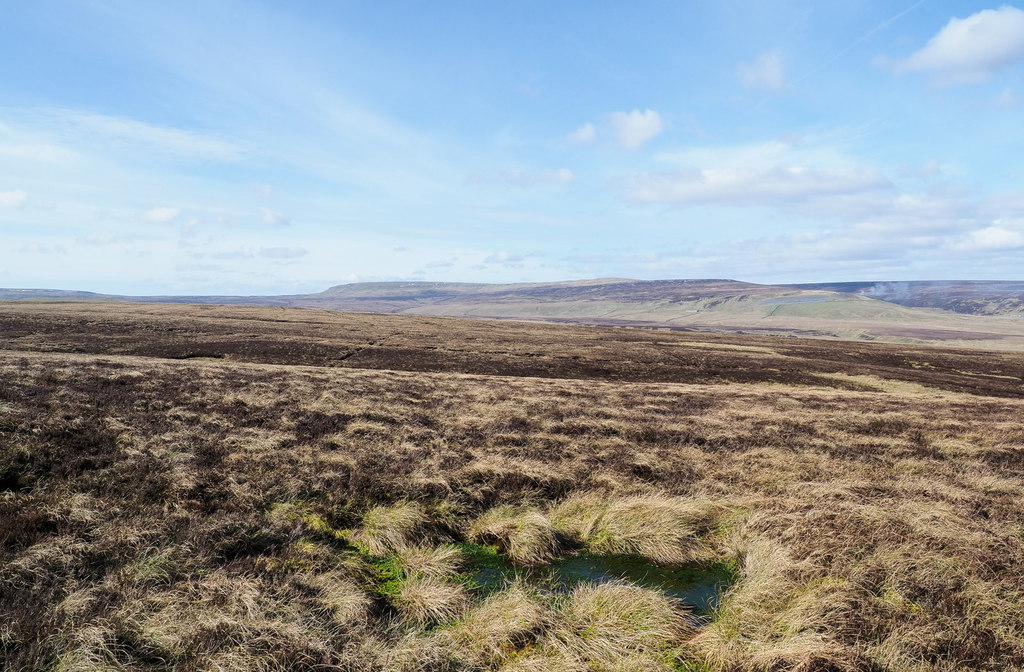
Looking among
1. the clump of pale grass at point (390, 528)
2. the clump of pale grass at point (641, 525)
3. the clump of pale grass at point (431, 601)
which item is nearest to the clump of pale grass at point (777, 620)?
the clump of pale grass at point (641, 525)

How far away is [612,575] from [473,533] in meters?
2.44

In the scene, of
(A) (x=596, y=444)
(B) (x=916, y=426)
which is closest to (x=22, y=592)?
(A) (x=596, y=444)

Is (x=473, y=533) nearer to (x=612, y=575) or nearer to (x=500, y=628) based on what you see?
(x=612, y=575)

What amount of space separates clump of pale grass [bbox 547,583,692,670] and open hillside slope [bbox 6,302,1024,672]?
3 centimetres

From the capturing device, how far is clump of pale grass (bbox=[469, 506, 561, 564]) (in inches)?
288

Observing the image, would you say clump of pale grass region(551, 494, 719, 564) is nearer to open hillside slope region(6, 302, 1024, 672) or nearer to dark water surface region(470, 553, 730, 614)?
open hillside slope region(6, 302, 1024, 672)

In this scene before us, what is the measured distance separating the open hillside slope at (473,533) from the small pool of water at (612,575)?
0.07m

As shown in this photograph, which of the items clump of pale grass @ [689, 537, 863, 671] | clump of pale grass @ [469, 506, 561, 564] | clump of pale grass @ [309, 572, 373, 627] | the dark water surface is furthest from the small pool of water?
clump of pale grass @ [309, 572, 373, 627]

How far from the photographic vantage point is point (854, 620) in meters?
5.38

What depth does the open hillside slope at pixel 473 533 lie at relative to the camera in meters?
4.92

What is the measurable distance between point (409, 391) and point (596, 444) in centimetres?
1008

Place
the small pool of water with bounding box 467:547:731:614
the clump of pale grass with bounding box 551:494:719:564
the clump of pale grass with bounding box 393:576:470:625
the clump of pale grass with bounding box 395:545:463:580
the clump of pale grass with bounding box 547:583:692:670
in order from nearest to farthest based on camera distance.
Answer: the clump of pale grass with bounding box 547:583:692:670, the clump of pale grass with bounding box 393:576:470:625, the small pool of water with bounding box 467:547:731:614, the clump of pale grass with bounding box 395:545:463:580, the clump of pale grass with bounding box 551:494:719:564

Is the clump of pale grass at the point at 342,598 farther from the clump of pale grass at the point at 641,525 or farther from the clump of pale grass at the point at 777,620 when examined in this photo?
the clump of pale grass at the point at 777,620

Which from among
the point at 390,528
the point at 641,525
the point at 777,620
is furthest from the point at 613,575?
the point at 390,528
